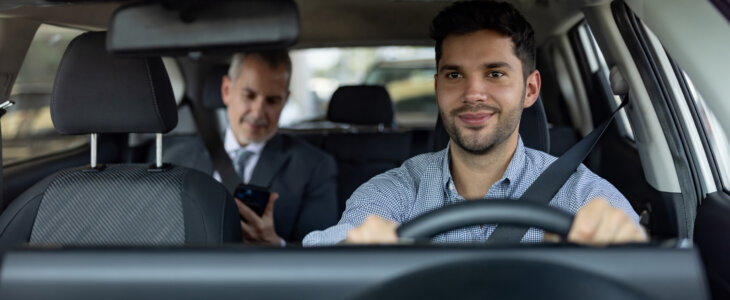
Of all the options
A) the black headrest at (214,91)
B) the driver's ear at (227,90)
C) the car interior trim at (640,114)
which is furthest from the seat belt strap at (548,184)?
the black headrest at (214,91)

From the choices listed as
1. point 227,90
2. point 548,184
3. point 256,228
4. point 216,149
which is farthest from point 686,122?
point 216,149

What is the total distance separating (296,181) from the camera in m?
2.84

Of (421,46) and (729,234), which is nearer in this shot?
(729,234)

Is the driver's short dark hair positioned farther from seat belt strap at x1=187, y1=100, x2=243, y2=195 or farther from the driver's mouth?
seat belt strap at x1=187, y1=100, x2=243, y2=195

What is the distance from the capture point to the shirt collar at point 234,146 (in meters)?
2.85

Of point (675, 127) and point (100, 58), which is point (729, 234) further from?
point (100, 58)

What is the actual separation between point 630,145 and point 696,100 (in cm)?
54

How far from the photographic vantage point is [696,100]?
2.05m

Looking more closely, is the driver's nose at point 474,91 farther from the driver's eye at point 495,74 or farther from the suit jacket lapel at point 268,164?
the suit jacket lapel at point 268,164

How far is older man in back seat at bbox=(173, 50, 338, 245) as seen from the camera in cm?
278

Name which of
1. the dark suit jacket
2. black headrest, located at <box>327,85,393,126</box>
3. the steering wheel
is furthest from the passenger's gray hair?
the steering wheel

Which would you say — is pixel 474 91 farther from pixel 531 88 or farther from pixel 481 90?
pixel 531 88

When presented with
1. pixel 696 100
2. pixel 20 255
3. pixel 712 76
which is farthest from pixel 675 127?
pixel 20 255

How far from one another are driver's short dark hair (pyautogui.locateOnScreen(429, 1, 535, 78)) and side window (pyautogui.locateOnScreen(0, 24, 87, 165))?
3.43ft
